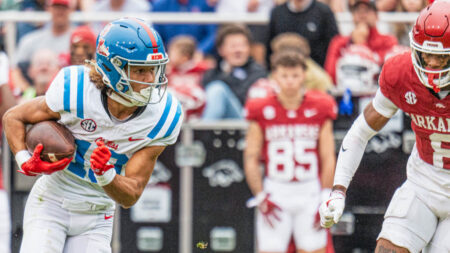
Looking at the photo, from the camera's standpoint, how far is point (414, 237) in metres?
5.16

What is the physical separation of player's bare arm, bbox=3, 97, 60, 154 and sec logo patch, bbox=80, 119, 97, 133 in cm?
14

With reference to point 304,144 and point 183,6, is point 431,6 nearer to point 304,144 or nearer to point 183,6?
point 304,144

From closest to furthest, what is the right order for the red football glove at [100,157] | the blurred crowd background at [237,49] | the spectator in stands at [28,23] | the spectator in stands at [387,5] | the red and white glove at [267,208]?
the red football glove at [100,157] → the red and white glove at [267,208] → the blurred crowd background at [237,49] → the spectator in stands at [28,23] → the spectator in stands at [387,5]

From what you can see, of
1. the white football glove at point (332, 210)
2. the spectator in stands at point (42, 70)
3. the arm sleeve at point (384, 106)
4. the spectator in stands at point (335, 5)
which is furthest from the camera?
the spectator in stands at point (335, 5)

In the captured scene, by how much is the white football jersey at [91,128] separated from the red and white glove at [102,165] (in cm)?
39

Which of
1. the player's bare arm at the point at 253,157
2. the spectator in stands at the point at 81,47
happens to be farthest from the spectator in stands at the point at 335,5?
the spectator in stands at the point at 81,47

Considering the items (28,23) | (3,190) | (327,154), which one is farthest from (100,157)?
(28,23)

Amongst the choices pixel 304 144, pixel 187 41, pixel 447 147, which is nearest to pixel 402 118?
pixel 304 144

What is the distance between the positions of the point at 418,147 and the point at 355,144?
0.36m

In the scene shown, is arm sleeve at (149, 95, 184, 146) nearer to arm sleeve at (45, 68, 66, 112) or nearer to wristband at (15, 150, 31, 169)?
arm sleeve at (45, 68, 66, 112)

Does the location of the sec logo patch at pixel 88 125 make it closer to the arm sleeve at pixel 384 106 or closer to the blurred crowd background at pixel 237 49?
the arm sleeve at pixel 384 106

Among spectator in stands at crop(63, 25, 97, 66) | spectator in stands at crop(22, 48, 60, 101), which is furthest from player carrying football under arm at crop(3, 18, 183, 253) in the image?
spectator in stands at crop(22, 48, 60, 101)

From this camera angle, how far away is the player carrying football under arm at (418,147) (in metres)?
5.03

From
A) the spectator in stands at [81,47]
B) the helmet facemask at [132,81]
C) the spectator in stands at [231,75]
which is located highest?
the helmet facemask at [132,81]
